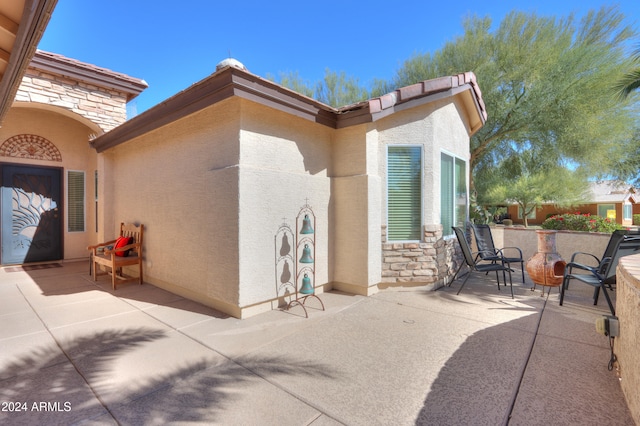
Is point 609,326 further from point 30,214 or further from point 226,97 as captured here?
point 30,214

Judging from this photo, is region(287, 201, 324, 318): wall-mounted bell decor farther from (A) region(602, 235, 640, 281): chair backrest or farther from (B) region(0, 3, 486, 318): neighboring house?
(A) region(602, 235, 640, 281): chair backrest

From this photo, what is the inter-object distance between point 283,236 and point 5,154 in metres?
8.61

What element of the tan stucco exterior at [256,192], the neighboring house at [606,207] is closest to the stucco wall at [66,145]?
the tan stucco exterior at [256,192]

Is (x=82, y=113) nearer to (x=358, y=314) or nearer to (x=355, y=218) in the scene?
(x=355, y=218)

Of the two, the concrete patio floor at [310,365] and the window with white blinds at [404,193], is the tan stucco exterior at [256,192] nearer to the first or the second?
the window with white blinds at [404,193]

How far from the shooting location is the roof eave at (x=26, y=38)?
2.67m

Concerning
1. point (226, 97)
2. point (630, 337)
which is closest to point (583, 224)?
point (630, 337)

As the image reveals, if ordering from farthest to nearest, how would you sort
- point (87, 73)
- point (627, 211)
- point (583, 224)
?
point (627, 211) < point (583, 224) < point (87, 73)

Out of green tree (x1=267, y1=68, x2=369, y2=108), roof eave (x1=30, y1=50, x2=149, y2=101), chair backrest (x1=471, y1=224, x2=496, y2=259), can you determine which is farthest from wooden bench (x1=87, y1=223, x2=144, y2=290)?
green tree (x1=267, y1=68, x2=369, y2=108)

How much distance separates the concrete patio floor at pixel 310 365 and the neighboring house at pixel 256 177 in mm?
854

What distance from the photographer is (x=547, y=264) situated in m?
5.66

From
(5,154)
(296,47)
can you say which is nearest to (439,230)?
(296,47)

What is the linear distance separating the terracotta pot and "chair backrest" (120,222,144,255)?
8.01 metres

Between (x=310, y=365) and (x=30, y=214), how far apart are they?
9666 millimetres
